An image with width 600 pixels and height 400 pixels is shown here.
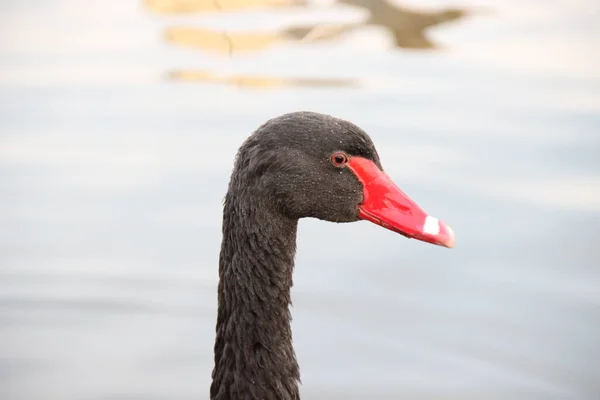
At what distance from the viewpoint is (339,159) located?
4125 mm

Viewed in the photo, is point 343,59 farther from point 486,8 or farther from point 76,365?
point 76,365

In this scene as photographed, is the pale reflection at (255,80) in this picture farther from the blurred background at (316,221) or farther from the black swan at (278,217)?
the black swan at (278,217)

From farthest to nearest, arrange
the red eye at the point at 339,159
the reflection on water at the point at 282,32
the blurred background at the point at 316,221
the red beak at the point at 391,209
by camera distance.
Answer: the reflection on water at the point at 282,32 → the blurred background at the point at 316,221 → the red eye at the point at 339,159 → the red beak at the point at 391,209

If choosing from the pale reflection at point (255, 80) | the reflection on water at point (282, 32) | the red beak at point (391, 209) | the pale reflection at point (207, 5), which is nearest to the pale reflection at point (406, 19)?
the reflection on water at point (282, 32)

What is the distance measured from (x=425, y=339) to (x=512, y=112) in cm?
236

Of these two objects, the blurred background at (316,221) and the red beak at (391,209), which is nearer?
the red beak at (391,209)

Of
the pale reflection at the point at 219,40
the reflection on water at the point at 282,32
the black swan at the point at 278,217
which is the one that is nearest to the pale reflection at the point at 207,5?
the reflection on water at the point at 282,32

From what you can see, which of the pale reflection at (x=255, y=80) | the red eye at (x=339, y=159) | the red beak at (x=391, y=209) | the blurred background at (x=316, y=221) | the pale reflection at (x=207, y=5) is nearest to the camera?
the red beak at (x=391, y=209)

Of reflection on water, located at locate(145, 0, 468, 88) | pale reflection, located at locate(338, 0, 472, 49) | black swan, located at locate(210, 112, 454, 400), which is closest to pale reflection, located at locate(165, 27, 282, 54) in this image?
reflection on water, located at locate(145, 0, 468, 88)

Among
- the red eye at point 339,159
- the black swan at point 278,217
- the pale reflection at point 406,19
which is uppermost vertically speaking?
the pale reflection at point 406,19

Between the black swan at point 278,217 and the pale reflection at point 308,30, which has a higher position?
the pale reflection at point 308,30

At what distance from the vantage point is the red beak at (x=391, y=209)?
158 inches

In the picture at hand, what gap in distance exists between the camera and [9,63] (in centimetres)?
843

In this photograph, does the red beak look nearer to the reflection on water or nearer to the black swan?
the black swan
